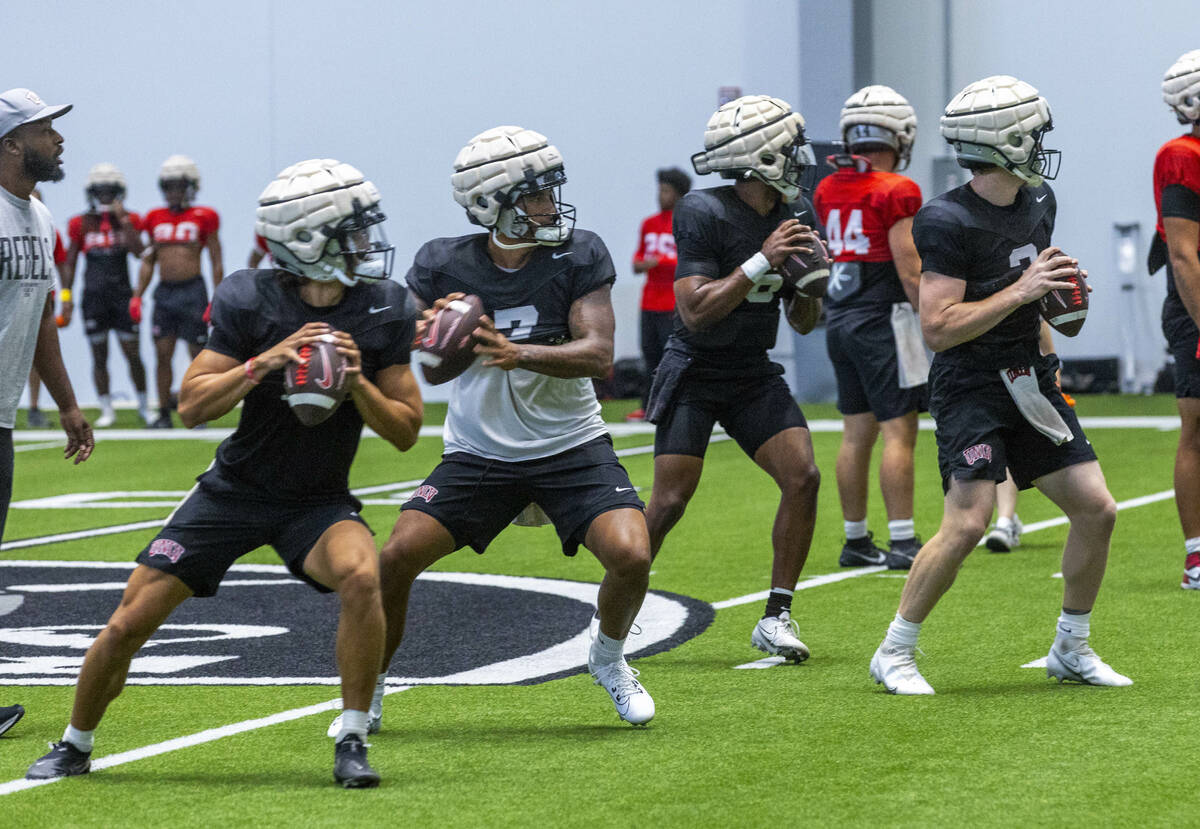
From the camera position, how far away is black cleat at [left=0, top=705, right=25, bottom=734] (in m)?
5.32

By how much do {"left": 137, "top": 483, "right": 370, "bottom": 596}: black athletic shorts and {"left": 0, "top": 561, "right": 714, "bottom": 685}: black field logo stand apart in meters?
1.36

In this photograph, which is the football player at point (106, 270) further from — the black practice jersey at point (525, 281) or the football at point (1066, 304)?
the football at point (1066, 304)

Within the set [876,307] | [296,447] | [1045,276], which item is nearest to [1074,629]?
[1045,276]

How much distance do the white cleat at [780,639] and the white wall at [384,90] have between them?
14699 millimetres

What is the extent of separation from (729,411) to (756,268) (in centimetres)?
68

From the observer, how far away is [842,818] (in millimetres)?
4246

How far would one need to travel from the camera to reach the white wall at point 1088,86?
1945 cm

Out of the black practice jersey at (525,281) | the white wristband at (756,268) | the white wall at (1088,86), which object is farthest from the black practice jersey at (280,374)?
the white wall at (1088,86)

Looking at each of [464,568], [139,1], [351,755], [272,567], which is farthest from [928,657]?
[139,1]

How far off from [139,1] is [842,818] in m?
19.5

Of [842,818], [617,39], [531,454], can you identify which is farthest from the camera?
[617,39]

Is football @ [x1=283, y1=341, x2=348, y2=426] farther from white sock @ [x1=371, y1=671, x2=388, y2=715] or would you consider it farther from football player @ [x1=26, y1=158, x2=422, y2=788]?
white sock @ [x1=371, y1=671, x2=388, y2=715]

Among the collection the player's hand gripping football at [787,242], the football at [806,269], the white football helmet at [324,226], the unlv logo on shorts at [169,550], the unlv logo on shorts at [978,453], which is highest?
the white football helmet at [324,226]

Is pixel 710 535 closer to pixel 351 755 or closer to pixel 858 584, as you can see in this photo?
pixel 858 584
